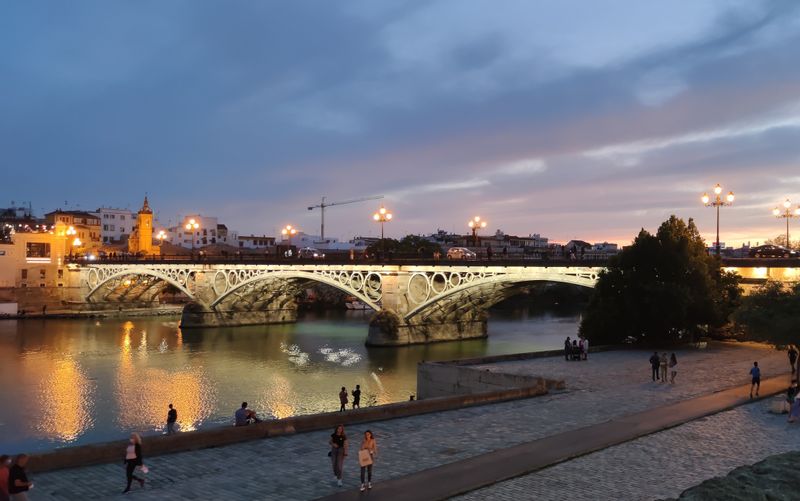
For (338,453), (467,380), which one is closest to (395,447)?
(338,453)

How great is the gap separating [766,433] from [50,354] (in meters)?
51.7

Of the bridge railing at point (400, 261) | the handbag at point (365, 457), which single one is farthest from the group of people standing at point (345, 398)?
the bridge railing at point (400, 261)

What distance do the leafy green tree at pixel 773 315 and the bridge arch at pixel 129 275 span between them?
64145 mm

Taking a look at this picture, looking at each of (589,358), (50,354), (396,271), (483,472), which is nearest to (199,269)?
(50,354)

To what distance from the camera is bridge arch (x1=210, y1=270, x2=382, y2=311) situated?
60.6m

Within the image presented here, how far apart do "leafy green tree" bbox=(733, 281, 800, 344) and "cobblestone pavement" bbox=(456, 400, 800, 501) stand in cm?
525

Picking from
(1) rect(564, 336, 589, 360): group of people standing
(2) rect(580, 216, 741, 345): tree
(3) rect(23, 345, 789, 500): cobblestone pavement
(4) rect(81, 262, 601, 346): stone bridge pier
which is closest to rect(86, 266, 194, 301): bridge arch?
(4) rect(81, 262, 601, 346): stone bridge pier

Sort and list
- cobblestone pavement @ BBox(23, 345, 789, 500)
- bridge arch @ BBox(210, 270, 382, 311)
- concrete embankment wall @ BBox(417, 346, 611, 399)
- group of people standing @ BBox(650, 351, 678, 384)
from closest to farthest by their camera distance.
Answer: cobblestone pavement @ BBox(23, 345, 789, 500) → concrete embankment wall @ BBox(417, 346, 611, 399) → group of people standing @ BBox(650, 351, 678, 384) → bridge arch @ BBox(210, 270, 382, 311)

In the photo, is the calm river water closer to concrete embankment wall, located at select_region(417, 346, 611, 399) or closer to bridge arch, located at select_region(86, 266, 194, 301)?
bridge arch, located at select_region(86, 266, 194, 301)

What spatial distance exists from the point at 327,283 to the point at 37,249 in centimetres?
5980

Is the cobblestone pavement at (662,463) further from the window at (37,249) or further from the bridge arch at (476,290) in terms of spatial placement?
the window at (37,249)

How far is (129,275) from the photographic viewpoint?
310 feet

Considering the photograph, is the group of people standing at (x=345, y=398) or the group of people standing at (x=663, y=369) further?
the group of people standing at (x=345, y=398)

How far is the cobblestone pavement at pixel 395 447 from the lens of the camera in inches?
528
